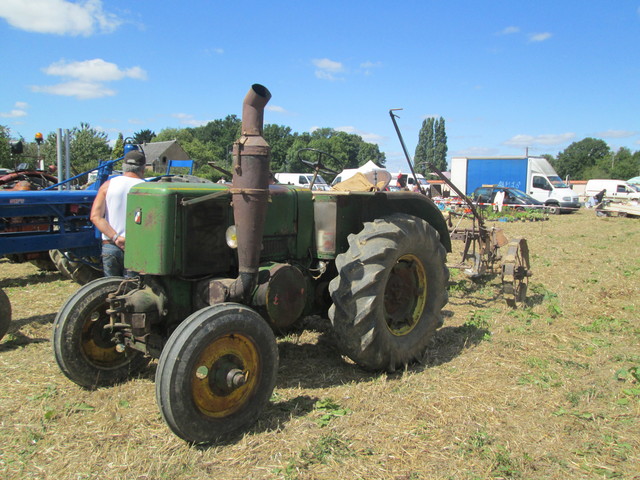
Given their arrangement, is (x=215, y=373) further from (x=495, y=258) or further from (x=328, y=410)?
(x=495, y=258)

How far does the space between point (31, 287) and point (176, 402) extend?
233 inches

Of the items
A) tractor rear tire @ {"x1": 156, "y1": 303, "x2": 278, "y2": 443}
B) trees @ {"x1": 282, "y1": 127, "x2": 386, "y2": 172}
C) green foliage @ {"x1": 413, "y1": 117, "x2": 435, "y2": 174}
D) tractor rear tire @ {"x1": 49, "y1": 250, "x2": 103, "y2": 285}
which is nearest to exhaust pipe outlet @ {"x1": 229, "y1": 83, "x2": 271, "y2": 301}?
tractor rear tire @ {"x1": 156, "y1": 303, "x2": 278, "y2": 443}

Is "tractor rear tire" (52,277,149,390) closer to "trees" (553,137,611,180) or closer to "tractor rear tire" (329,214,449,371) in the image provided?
"tractor rear tire" (329,214,449,371)

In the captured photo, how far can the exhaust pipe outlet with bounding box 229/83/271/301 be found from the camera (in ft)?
9.86

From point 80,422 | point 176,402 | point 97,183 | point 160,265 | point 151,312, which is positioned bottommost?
point 80,422

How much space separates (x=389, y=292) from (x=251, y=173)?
172cm

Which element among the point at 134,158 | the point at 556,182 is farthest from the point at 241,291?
the point at 556,182

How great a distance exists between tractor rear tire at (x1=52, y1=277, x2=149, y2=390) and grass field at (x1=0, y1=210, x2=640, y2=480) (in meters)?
0.14

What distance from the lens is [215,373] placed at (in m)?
2.88

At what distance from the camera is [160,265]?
3.21m

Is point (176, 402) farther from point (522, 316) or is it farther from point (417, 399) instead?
point (522, 316)

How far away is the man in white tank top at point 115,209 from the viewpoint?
4.36 metres

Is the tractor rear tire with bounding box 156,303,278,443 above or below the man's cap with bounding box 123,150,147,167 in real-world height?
below

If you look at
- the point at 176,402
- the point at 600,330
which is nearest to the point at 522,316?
the point at 600,330
